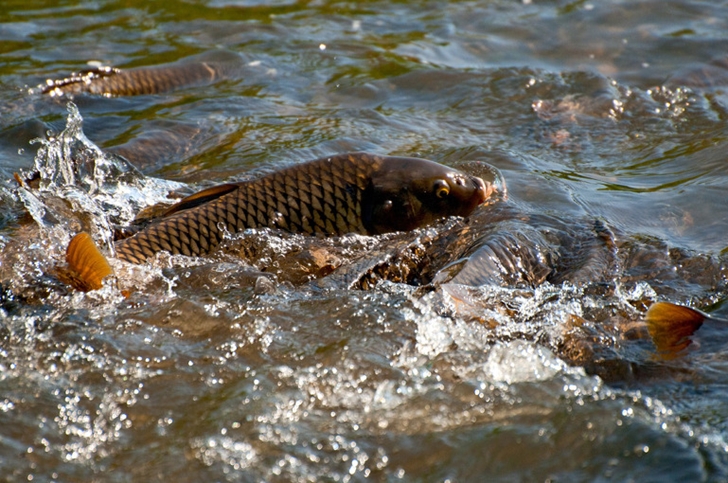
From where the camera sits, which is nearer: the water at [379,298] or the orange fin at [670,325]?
the water at [379,298]

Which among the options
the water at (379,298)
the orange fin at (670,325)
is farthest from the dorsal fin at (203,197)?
the orange fin at (670,325)

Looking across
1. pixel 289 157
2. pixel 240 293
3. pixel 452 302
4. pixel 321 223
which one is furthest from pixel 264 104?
pixel 452 302

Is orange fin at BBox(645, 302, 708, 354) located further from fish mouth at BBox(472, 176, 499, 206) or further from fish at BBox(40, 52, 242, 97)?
fish at BBox(40, 52, 242, 97)

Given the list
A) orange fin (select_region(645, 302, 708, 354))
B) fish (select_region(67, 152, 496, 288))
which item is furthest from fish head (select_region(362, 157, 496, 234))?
orange fin (select_region(645, 302, 708, 354))

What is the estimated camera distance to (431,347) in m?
2.57

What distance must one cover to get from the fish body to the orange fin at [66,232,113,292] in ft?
1.72

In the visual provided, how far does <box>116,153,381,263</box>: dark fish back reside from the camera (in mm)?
3373

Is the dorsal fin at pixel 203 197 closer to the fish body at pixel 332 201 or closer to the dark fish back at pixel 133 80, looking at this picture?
the fish body at pixel 332 201

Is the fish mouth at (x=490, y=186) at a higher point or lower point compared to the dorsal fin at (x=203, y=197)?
lower

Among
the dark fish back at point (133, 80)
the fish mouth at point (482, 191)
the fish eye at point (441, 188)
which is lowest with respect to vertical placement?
the fish mouth at point (482, 191)

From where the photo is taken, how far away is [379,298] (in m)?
2.93

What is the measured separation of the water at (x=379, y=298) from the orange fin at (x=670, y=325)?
0.16 ft

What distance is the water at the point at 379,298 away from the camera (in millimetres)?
2186

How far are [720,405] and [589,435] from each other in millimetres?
481
